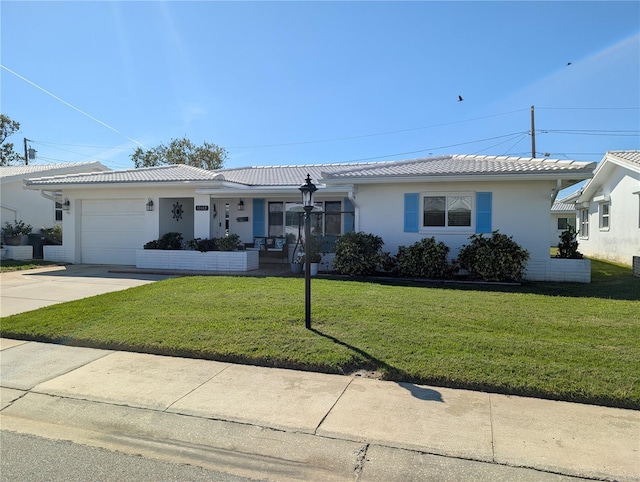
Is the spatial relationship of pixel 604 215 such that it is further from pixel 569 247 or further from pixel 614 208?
pixel 569 247

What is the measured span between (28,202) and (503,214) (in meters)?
19.2

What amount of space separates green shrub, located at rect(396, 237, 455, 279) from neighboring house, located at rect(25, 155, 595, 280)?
899 millimetres

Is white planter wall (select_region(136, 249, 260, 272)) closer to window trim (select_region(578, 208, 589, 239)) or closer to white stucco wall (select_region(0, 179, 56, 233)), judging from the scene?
white stucco wall (select_region(0, 179, 56, 233))

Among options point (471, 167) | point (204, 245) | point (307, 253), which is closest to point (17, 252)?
point (204, 245)

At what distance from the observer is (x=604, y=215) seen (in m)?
19.0

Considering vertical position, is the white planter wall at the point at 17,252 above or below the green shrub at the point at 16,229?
below

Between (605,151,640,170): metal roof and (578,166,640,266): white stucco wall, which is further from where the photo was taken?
(578,166,640,266): white stucco wall

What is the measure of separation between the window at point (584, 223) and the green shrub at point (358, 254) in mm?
15622

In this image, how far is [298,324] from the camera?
6441mm

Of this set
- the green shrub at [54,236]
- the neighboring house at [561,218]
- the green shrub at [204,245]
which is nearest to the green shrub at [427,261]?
the green shrub at [204,245]

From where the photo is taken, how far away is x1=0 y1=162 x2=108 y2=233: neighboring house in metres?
17.8

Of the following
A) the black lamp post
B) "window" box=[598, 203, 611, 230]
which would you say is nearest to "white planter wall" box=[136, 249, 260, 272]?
the black lamp post

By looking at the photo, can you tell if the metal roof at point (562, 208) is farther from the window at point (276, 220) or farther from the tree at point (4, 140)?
the tree at point (4, 140)

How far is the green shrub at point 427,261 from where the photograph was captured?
11031mm
